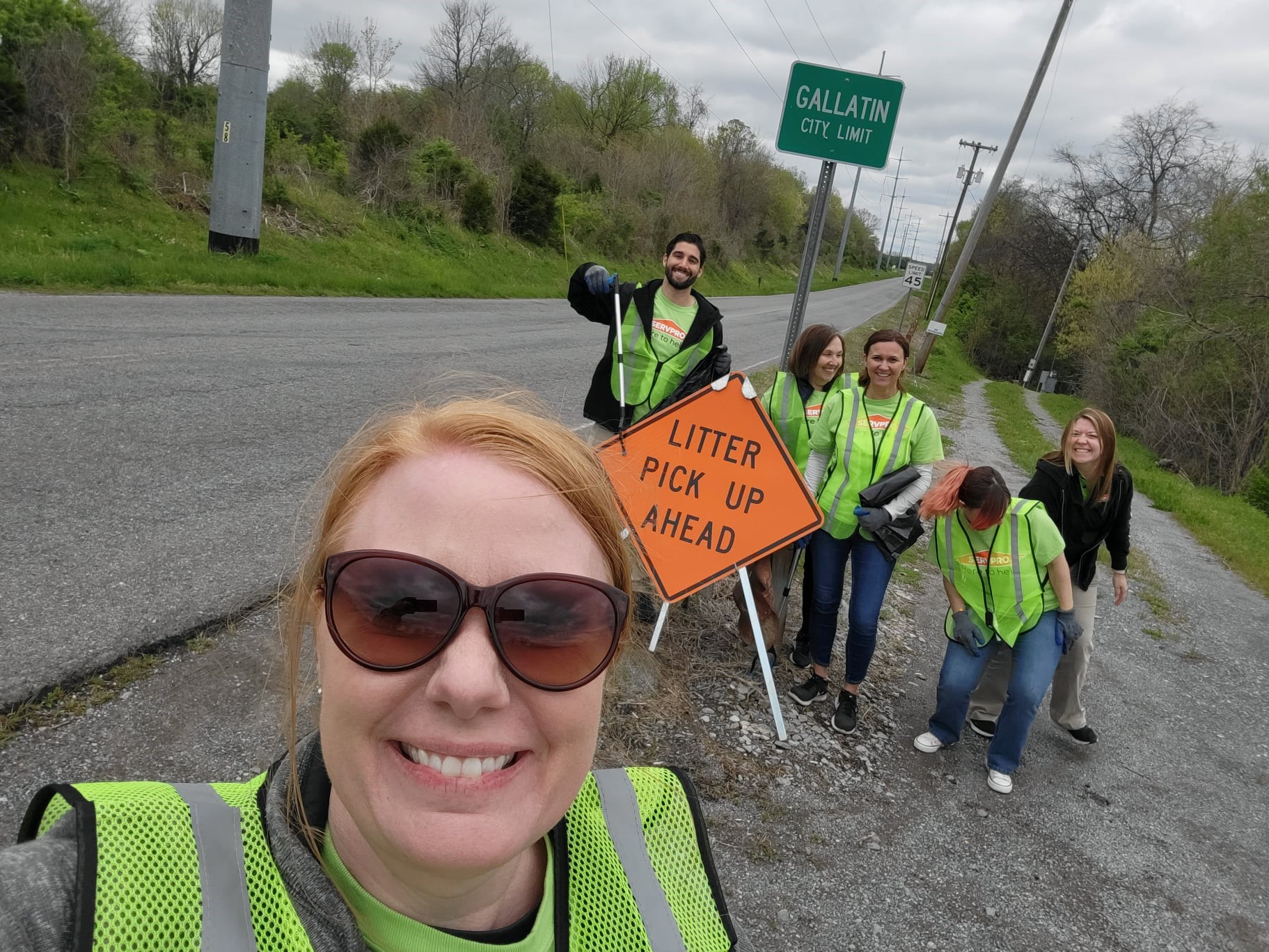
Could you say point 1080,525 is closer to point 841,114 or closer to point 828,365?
point 828,365

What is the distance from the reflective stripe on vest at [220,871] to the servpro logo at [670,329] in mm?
3708

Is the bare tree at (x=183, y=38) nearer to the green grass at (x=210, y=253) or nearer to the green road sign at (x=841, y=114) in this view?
the green grass at (x=210, y=253)

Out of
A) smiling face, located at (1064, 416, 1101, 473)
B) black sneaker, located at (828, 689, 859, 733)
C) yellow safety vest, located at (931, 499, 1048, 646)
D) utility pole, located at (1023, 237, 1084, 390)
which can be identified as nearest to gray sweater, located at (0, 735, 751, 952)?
black sneaker, located at (828, 689, 859, 733)

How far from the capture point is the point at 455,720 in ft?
3.26

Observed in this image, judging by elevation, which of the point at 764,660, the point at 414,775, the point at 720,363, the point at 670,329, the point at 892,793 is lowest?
the point at 892,793

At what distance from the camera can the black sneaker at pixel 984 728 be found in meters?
4.30

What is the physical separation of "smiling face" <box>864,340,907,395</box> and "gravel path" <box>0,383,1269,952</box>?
5.48ft

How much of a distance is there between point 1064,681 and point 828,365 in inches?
85.3

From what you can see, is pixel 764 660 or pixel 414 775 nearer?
pixel 414 775

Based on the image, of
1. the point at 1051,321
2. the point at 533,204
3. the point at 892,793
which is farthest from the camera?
the point at 1051,321

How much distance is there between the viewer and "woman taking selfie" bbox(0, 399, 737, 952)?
0.88 m

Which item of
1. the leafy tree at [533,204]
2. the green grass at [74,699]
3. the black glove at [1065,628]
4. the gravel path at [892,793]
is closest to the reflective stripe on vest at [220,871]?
the gravel path at [892,793]

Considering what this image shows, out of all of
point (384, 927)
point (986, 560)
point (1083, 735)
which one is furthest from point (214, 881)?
point (1083, 735)

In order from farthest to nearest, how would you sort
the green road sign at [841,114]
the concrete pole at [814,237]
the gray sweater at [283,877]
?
the concrete pole at [814,237] < the green road sign at [841,114] < the gray sweater at [283,877]
